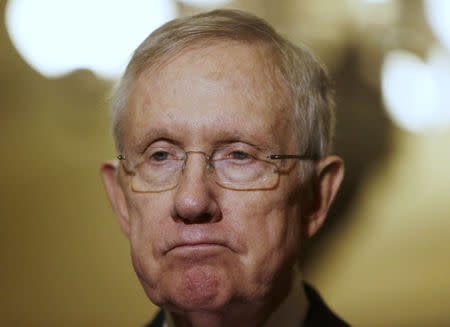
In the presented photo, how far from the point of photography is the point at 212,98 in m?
1.94

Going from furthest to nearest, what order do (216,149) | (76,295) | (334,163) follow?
(76,295) < (334,163) < (216,149)

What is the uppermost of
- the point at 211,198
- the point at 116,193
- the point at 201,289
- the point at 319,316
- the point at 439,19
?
the point at 439,19

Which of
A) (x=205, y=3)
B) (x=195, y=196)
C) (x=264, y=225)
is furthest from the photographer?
(x=205, y=3)

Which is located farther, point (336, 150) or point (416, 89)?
point (336, 150)

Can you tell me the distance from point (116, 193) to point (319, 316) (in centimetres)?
98

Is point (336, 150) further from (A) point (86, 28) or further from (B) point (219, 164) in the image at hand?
(B) point (219, 164)

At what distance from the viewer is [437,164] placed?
4.17m

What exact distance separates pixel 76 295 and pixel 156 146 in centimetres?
249

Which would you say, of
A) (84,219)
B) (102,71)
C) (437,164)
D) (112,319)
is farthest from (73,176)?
(437,164)

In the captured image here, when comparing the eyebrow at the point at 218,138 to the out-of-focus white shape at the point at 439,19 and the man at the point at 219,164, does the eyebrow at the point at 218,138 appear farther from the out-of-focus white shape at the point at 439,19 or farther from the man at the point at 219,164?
the out-of-focus white shape at the point at 439,19

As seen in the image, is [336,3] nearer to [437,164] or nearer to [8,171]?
[437,164]

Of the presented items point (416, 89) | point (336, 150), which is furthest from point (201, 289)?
point (416, 89)

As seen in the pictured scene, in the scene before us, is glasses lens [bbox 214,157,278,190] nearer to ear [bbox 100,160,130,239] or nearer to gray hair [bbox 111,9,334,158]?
gray hair [bbox 111,9,334,158]

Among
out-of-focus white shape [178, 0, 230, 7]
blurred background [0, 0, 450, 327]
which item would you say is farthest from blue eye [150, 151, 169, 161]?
out-of-focus white shape [178, 0, 230, 7]
